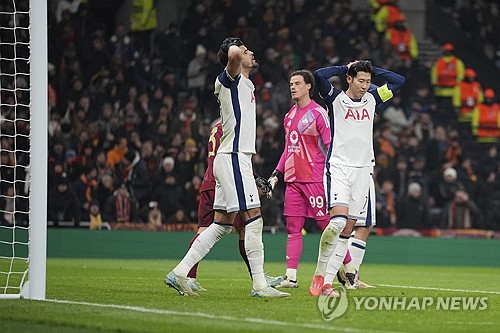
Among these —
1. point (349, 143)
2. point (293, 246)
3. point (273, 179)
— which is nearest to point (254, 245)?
point (349, 143)

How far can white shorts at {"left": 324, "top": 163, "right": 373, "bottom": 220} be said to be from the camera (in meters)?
10.6

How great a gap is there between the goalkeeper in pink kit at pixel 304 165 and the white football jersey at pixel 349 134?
1.56 metres

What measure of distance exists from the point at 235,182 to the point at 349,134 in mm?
1618

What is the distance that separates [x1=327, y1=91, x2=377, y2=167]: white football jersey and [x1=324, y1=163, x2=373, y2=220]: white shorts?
0.07 meters

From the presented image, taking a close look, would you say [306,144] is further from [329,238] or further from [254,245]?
[254,245]

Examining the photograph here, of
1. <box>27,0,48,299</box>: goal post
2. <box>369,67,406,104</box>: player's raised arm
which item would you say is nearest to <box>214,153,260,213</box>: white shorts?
<box>27,0,48,299</box>: goal post

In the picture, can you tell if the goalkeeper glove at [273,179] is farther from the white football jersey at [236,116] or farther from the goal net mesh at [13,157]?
the goal net mesh at [13,157]

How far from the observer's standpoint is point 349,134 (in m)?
10.8

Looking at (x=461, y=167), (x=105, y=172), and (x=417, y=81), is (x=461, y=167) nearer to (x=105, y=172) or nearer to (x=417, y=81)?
(x=417, y=81)

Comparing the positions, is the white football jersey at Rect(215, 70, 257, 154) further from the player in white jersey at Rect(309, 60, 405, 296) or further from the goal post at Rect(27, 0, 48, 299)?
the goal post at Rect(27, 0, 48, 299)

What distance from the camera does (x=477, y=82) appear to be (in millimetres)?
26188

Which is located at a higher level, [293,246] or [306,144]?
[306,144]

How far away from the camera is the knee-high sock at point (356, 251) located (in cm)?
1215

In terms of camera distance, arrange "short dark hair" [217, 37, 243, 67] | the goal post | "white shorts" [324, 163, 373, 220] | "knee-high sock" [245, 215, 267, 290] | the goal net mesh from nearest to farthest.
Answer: the goal post
"short dark hair" [217, 37, 243, 67]
"knee-high sock" [245, 215, 267, 290]
"white shorts" [324, 163, 373, 220]
the goal net mesh
